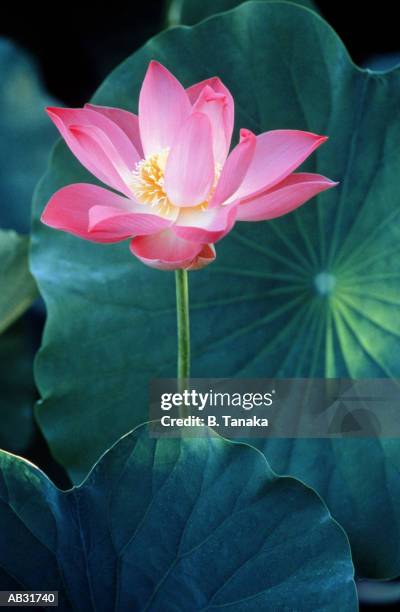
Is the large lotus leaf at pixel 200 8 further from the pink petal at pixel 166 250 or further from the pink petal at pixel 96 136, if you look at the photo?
the pink petal at pixel 166 250

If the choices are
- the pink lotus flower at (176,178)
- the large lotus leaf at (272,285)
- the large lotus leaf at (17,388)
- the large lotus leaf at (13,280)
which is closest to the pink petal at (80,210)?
the pink lotus flower at (176,178)

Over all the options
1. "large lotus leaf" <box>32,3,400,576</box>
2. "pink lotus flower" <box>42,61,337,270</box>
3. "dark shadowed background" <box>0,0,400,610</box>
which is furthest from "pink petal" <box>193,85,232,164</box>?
"dark shadowed background" <box>0,0,400,610</box>

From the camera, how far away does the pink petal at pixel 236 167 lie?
56cm

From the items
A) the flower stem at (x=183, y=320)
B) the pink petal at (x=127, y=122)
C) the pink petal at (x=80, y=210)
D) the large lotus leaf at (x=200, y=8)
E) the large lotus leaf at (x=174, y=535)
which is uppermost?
the large lotus leaf at (x=200, y=8)

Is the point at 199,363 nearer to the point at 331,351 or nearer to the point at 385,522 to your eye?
the point at 331,351

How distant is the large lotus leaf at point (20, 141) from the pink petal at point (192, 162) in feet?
2.03

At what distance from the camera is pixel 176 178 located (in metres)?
0.60

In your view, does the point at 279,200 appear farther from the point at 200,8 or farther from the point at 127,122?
the point at 200,8

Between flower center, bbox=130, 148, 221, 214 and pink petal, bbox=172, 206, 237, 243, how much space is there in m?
0.01

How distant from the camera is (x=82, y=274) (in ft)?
2.85

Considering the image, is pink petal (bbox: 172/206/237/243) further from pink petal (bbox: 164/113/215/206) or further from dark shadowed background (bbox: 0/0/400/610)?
dark shadowed background (bbox: 0/0/400/610)

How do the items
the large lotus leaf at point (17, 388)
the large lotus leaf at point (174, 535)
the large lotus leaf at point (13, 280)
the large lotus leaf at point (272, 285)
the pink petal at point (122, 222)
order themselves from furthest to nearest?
the large lotus leaf at point (17, 388) < the large lotus leaf at point (13, 280) < the large lotus leaf at point (272, 285) < the large lotus leaf at point (174, 535) < the pink petal at point (122, 222)

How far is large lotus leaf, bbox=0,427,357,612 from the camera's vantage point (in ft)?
2.14

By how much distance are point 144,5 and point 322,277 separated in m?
0.74
